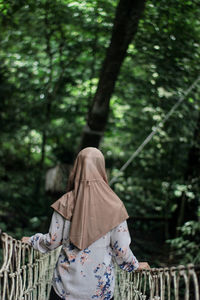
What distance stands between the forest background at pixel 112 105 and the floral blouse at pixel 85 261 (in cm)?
149

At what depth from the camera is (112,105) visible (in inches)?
199

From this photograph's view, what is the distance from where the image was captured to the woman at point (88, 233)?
4.43 ft

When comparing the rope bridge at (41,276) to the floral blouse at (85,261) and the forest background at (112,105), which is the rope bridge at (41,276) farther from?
the forest background at (112,105)

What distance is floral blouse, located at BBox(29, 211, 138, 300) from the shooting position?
1.38 meters

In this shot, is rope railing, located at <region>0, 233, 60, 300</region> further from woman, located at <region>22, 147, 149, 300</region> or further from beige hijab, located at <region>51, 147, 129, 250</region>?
beige hijab, located at <region>51, 147, 129, 250</region>

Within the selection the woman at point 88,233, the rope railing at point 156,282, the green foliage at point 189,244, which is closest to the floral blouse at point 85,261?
the woman at point 88,233

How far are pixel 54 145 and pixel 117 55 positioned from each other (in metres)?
3.79

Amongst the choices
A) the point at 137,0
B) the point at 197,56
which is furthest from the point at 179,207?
the point at 137,0

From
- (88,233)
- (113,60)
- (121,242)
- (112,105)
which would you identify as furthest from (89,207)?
(112,105)

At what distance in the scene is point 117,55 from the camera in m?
2.58

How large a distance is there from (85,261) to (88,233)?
0.13 meters

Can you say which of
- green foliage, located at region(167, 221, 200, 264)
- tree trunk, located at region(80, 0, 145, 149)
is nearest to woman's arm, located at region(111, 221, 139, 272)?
tree trunk, located at region(80, 0, 145, 149)

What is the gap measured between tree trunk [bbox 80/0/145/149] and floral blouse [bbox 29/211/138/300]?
58.5 inches

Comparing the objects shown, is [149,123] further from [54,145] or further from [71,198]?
[71,198]
